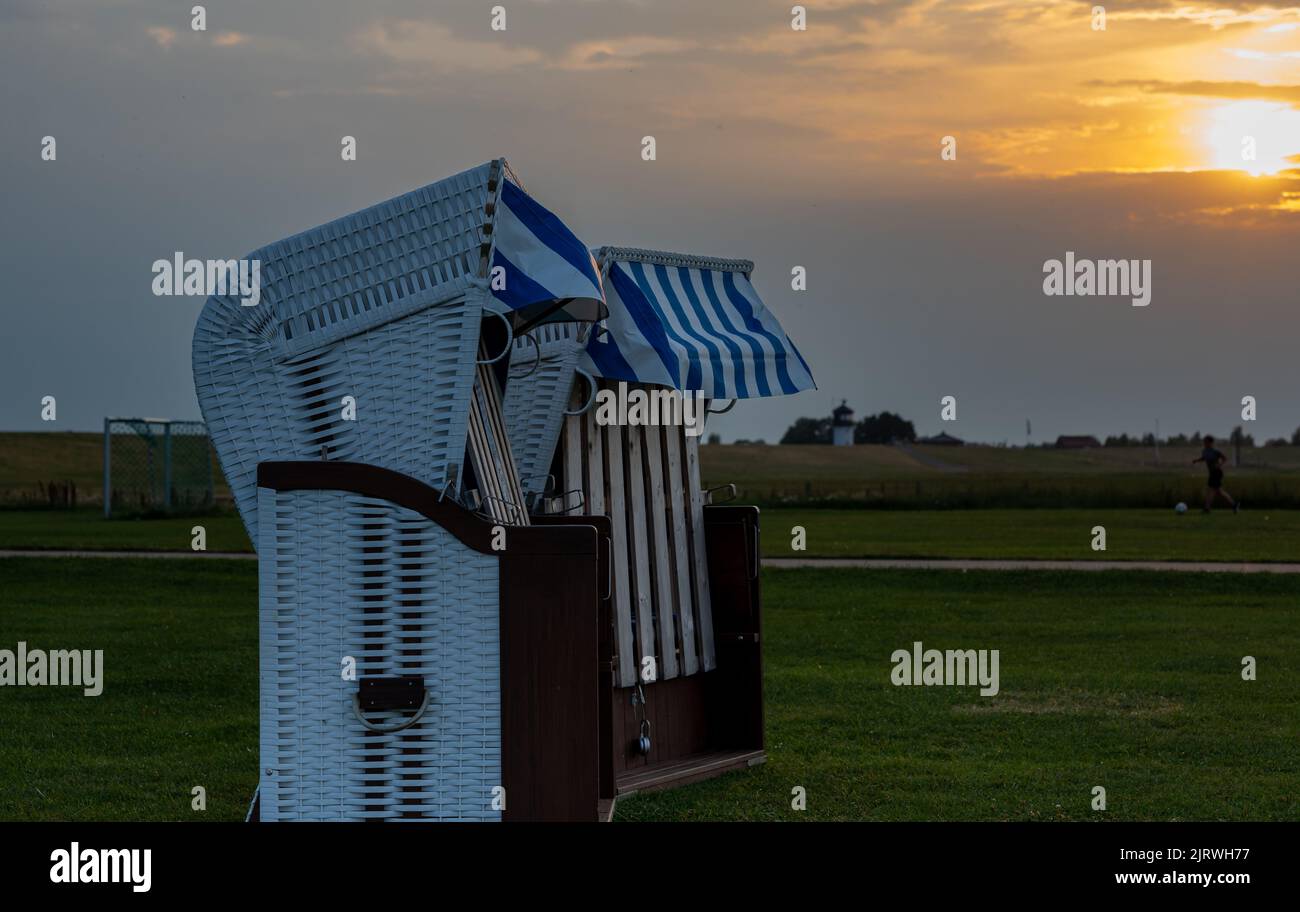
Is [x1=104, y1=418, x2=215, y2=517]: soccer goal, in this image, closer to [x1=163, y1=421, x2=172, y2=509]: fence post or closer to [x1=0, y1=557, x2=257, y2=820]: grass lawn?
[x1=163, y1=421, x2=172, y2=509]: fence post

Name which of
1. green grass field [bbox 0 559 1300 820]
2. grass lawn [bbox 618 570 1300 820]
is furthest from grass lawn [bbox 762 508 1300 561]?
grass lawn [bbox 618 570 1300 820]

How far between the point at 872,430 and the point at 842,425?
534 centimetres

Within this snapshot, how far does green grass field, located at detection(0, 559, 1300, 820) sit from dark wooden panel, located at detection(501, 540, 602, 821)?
2.10 metres

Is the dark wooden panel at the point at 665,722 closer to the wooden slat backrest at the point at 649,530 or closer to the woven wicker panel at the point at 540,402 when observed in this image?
the wooden slat backrest at the point at 649,530

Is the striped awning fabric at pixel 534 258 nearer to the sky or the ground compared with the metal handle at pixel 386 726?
nearer to the sky

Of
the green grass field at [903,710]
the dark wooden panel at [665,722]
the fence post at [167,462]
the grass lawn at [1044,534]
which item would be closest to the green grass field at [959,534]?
the grass lawn at [1044,534]

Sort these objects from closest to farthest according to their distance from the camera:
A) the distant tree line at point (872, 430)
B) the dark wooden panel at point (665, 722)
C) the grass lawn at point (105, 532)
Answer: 1. the dark wooden panel at point (665, 722)
2. the grass lawn at point (105, 532)
3. the distant tree line at point (872, 430)

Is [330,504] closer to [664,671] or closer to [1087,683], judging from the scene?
[664,671]

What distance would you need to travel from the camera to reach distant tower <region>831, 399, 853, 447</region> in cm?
11362

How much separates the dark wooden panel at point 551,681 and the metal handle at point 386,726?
0.27 meters

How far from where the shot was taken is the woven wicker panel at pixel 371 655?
472 centimetres

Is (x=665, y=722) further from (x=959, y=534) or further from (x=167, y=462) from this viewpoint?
(x=167, y=462)

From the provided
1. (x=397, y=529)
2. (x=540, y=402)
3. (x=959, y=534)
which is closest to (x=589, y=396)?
(x=540, y=402)

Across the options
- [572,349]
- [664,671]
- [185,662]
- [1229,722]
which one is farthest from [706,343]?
[185,662]
